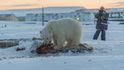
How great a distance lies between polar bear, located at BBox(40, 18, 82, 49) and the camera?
14227 mm

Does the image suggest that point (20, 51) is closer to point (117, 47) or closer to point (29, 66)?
point (117, 47)

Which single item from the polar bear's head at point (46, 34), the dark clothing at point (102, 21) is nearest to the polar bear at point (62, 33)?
the polar bear's head at point (46, 34)

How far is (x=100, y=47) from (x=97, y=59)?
17.2ft

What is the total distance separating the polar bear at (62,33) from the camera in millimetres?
14227

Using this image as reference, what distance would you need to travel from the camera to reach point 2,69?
33.2 ft

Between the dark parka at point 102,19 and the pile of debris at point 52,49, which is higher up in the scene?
the dark parka at point 102,19

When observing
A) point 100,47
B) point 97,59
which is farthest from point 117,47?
point 97,59

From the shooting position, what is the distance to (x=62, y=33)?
14406 millimetres

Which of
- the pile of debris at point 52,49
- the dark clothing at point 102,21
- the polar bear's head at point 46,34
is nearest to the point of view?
the polar bear's head at point 46,34

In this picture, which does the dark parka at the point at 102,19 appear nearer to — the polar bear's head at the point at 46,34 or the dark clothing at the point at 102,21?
the dark clothing at the point at 102,21

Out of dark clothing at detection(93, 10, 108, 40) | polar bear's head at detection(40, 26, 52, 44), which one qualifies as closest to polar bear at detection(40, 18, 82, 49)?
polar bear's head at detection(40, 26, 52, 44)

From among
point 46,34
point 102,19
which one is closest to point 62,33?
point 46,34

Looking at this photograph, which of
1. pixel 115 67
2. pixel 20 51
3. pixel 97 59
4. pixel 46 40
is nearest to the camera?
pixel 115 67

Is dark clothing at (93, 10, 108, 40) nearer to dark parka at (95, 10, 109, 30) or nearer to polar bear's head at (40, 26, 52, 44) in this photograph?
dark parka at (95, 10, 109, 30)
